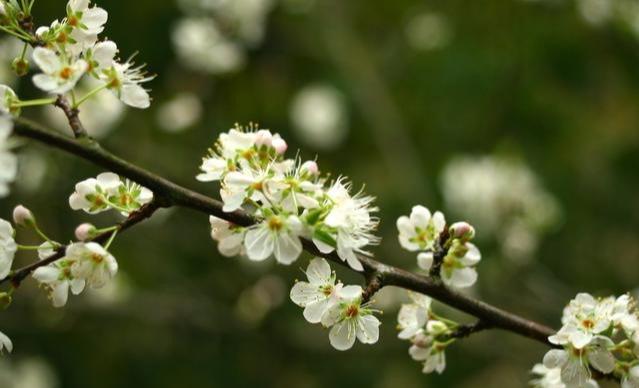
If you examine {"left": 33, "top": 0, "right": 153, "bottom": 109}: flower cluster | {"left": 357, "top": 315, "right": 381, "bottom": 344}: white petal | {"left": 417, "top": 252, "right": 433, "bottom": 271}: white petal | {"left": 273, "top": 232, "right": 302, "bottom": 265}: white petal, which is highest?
{"left": 417, "top": 252, "right": 433, "bottom": 271}: white petal

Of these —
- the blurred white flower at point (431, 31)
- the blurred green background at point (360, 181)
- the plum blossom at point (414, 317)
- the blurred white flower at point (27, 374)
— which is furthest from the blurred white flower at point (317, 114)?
the plum blossom at point (414, 317)

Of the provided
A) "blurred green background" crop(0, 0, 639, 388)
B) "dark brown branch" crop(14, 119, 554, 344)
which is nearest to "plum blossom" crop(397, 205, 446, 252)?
"dark brown branch" crop(14, 119, 554, 344)

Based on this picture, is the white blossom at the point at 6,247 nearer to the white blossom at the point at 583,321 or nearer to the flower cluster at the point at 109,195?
the flower cluster at the point at 109,195

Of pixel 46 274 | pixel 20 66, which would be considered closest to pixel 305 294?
pixel 46 274

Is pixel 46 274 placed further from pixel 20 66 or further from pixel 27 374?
pixel 27 374

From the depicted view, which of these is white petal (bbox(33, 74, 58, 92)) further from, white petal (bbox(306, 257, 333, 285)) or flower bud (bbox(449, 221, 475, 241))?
flower bud (bbox(449, 221, 475, 241))

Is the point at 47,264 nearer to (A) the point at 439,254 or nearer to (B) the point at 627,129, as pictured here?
(A) the point at 439,254
